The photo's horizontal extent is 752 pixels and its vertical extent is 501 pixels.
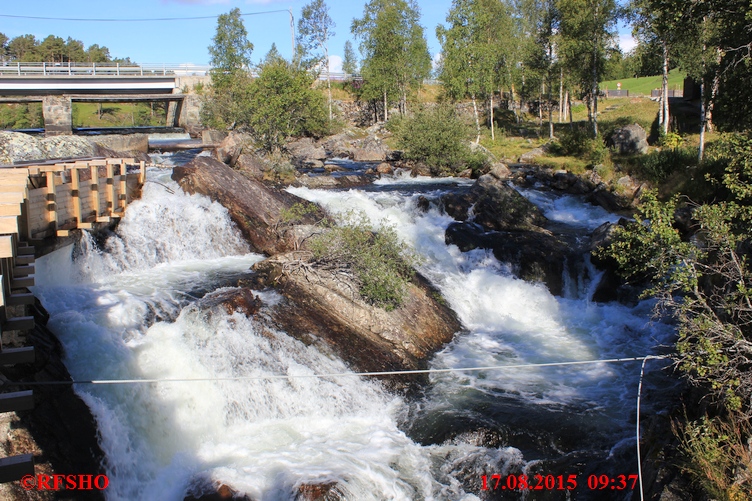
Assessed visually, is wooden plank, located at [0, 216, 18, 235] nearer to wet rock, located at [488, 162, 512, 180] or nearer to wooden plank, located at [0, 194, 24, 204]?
wooden plank, located at [0, 194, 24, 204]

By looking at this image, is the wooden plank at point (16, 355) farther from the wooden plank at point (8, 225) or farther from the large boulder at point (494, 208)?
the large boulder at point (494, 208)

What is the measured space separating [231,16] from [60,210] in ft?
138

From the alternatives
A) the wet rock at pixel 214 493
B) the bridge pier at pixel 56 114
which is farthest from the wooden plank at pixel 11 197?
the bridge pier at pixel 56 114

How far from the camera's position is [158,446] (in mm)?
9250

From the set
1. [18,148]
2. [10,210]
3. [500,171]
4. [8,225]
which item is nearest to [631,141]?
[500,171]

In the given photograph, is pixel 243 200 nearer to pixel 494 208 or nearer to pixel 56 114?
pixel 494 208

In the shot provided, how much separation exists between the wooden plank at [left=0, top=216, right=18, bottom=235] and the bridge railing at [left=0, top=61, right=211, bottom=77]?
40816mm

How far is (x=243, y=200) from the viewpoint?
17.5 m

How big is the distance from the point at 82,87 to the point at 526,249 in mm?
37922

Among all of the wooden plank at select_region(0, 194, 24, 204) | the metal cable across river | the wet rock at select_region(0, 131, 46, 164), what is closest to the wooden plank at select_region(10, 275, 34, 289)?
the wooden plank at select_region(0, 194, 24, 204)

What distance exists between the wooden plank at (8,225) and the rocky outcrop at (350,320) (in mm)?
5795

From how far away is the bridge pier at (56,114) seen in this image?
40719 millimetres

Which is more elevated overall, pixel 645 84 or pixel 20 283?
pixel 645 84

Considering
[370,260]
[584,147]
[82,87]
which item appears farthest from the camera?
[82,87]
